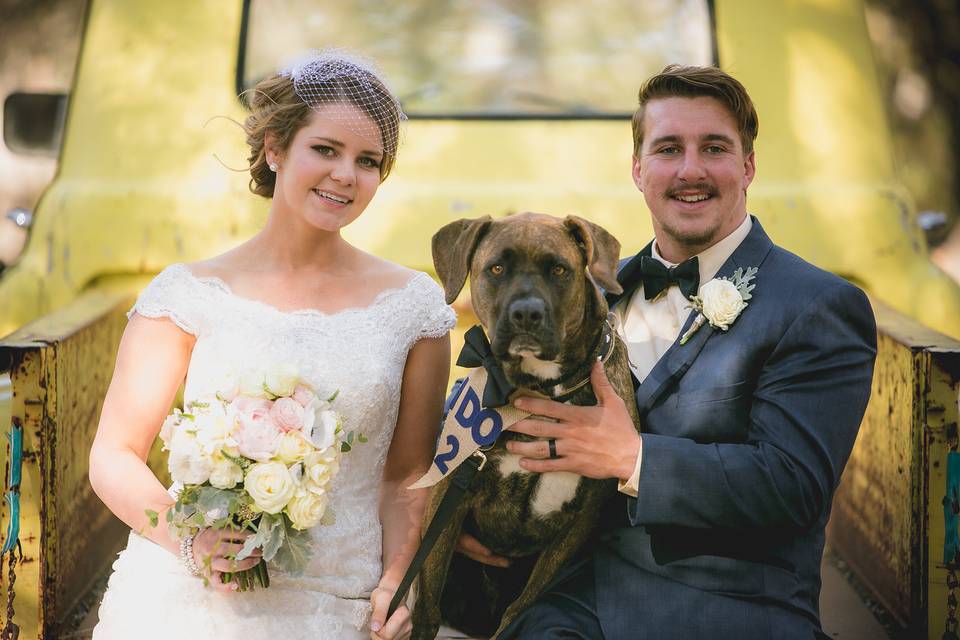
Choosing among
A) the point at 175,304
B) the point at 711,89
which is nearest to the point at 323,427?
the point at 175,304

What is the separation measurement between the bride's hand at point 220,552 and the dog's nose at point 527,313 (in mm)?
812

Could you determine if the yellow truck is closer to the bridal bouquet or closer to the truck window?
the truck window

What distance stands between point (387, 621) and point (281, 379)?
27.7 inches

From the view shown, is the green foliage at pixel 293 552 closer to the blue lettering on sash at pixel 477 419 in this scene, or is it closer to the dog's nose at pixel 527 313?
the blue lettering on sash at pixel 477 419

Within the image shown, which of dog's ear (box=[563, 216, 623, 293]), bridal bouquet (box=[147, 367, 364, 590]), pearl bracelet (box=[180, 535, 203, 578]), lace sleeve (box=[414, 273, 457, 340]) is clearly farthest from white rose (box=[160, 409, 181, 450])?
dog's ear (box=[563, 216, 623, 293])

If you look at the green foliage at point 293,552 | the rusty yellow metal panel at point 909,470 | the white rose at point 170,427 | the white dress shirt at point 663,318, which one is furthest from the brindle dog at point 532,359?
the rusty yellow metal panel at point 909,470

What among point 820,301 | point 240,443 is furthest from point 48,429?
point 820,301

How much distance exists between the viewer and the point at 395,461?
10.1ft

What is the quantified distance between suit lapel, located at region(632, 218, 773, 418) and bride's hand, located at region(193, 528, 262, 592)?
1.04 metres

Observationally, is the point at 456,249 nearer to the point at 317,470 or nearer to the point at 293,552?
the point at 317,470

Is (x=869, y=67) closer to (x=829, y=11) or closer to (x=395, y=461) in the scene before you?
(x=829, y=11)

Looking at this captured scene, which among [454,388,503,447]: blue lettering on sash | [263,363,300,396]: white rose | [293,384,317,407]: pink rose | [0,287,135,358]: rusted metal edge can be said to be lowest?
[0,287,135,358]: rusted metal edge

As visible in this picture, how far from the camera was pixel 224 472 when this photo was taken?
7.93ft

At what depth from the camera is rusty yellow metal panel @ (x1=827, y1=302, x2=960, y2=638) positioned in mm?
2902
